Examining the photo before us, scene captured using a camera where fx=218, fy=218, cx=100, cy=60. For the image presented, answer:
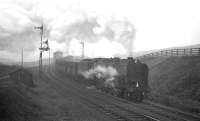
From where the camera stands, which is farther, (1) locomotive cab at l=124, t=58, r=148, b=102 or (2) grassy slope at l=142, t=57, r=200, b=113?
(2) grassy slope at l=142, t=57, r=200, b=113

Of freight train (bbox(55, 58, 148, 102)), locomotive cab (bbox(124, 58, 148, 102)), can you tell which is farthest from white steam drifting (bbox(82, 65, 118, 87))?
locomotive cab (bbox(124, 58, 148, 102))

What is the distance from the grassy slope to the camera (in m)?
21.2

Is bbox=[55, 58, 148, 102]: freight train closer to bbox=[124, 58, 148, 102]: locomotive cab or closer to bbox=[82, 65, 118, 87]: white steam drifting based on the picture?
bbox=[124, 58, 148, 102]: locomotive cab

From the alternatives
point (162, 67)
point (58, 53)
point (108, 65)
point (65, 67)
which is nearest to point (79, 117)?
point (108, 65)

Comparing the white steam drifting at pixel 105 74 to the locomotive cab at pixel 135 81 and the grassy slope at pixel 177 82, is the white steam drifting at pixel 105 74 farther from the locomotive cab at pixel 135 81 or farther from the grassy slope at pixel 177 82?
the grassy slope at pixel 177 82

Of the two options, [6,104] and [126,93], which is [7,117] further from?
[126,93]

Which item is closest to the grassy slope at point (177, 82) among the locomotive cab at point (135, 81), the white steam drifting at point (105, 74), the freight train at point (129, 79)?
the locomotive cab at point (135, 81)

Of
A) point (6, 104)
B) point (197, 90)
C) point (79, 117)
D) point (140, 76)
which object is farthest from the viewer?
point (197, 90)

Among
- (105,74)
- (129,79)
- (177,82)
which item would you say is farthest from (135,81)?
(177,82)

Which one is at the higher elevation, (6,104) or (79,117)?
(6,104)

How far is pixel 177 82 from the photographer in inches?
1016

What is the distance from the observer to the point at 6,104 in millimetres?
11609

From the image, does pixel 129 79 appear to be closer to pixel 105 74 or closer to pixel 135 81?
pixel 135 81

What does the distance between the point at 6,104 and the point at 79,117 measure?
424cm
